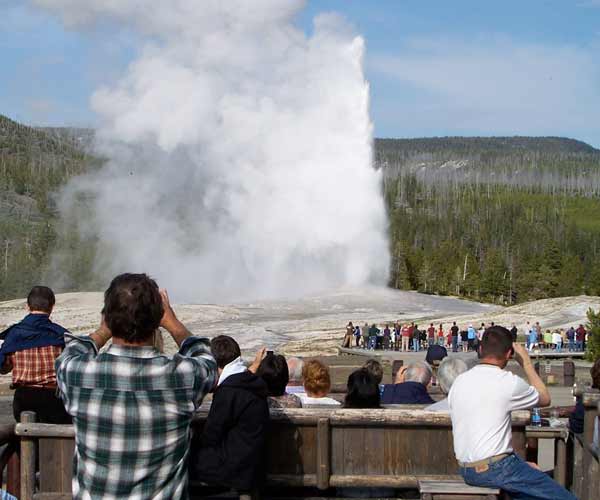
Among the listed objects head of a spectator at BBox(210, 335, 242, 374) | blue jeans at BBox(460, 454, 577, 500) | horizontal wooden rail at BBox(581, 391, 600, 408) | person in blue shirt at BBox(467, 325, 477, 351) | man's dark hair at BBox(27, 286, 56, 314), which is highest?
man's dark hair at BBox(27, 286, 56, 314)

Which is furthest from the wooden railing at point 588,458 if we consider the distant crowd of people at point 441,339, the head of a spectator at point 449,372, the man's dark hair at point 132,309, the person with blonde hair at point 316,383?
the distant crowd of people at point 441,339

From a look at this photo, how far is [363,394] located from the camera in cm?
562

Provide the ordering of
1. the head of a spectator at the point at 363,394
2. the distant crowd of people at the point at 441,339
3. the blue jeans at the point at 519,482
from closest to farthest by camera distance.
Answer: the blue jeans at the point at 519,482
the head of a spectator at the point at 363,394
the distant crowd of people at the point at 441,339

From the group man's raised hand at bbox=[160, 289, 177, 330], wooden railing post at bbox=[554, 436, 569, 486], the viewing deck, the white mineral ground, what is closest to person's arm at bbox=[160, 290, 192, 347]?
man's raised hand at bbox=[160, 289, 177, 330]

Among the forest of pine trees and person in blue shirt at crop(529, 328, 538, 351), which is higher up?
the forest of pine trees

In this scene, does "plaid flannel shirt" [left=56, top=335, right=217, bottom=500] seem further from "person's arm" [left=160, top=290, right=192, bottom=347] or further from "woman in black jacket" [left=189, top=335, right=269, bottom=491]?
"woman in black jacket" [left=189, top=335, right=269, bottom=491]

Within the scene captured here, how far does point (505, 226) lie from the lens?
120 m

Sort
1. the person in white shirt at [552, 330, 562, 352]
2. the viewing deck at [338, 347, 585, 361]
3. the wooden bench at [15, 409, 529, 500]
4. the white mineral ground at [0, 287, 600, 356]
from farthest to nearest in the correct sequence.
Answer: the white mineral ground at [0, 287, 600, 356]
the person in white shirt at [552, 330, 562, 352]
the viewing deck at [338, 347, 585, 361]
the wooden bench at [15, 409, 529, 500]

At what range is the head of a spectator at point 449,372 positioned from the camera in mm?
5852

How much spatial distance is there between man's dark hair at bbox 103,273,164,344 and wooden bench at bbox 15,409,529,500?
5.75 ft

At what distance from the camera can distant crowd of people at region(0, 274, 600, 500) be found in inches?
136

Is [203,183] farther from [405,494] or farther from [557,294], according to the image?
[405,494]

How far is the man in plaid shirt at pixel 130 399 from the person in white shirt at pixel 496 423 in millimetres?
1606

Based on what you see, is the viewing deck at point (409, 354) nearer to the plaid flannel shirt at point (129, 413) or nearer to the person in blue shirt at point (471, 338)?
the person in blue shirt at point (471, 338)
